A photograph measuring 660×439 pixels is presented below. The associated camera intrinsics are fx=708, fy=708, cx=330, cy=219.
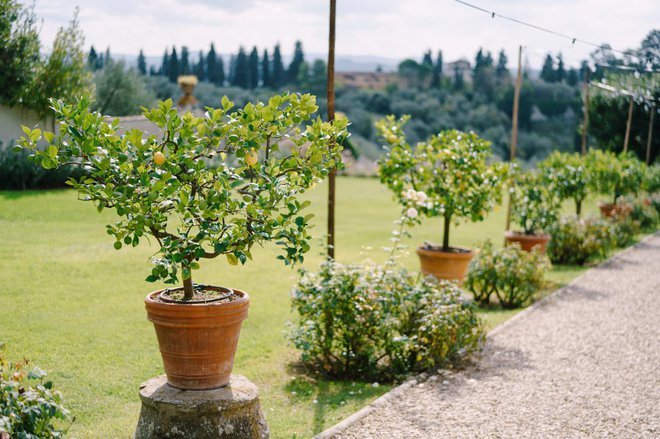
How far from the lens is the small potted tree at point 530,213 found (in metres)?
11.8

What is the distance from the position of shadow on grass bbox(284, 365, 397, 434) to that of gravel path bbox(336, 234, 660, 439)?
0.24 m

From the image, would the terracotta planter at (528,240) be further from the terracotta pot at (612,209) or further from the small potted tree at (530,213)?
the terracotta pot at (612,209)

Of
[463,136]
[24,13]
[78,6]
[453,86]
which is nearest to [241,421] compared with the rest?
[24,13]

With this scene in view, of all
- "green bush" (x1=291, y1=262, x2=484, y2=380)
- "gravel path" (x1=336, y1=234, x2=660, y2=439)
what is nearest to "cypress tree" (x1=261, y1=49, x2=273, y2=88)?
"gravel path" (x1=336, y1=234, x2=660, y2=439)

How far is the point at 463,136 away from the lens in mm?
8328

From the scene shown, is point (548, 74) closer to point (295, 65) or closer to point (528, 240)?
point (295, 65)

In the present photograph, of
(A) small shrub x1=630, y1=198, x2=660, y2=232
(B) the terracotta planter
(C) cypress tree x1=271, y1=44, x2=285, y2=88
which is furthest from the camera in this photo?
(C) cypress tree x1=271, y1=44, x2=285, y2=88

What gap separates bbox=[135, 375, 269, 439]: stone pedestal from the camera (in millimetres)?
3803

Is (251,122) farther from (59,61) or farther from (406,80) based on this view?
(406,80)

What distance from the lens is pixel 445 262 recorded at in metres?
8.45

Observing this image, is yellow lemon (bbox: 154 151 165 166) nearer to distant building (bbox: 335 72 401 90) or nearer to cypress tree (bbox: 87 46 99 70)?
cypress tree (bbox: 87 46 99 70)

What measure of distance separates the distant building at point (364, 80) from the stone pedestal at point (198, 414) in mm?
48487

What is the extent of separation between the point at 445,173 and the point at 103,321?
413 centimetres

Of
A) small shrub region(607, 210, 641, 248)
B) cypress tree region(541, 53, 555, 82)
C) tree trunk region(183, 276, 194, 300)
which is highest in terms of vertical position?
cypress tree region(541, 53, 555, 82)
